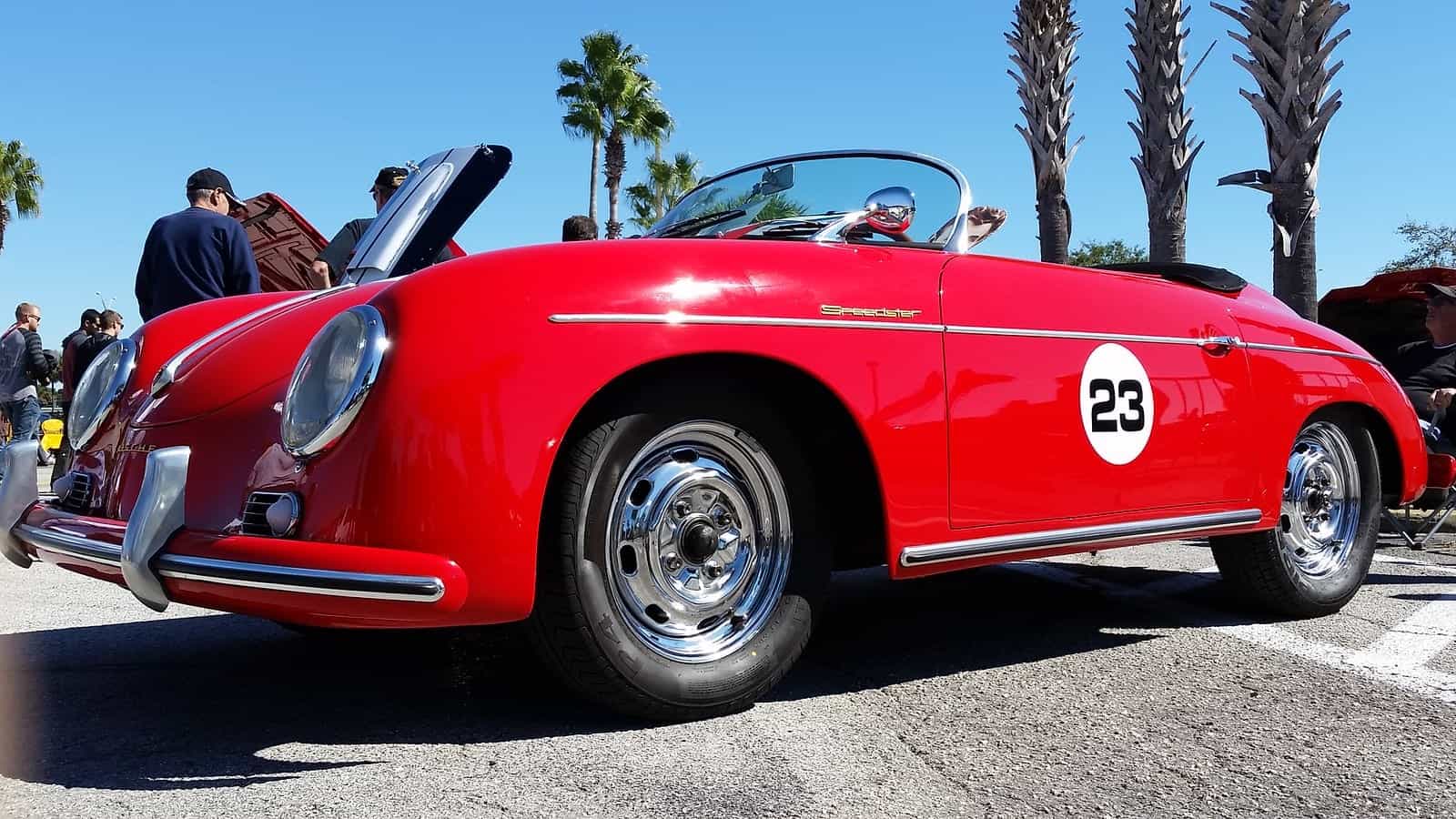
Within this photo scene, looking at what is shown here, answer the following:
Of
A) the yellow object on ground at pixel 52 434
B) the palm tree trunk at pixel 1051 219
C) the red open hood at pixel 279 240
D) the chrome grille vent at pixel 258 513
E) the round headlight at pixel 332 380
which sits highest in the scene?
the palm tree trunk at pixel 1051 219

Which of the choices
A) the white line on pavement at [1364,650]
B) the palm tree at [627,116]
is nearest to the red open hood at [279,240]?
the white line on pavement at [1364,650]

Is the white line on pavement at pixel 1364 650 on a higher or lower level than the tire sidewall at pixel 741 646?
lower

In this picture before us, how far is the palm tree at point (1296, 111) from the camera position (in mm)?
10922

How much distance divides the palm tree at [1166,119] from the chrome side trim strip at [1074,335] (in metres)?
9.48

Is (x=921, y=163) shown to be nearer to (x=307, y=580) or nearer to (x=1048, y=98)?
(x=307, y=580)

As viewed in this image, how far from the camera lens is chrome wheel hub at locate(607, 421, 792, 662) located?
2.50 m

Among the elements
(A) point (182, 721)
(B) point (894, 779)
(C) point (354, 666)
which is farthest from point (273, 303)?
(B) point (894, 779)

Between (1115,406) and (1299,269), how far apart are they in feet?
29.4

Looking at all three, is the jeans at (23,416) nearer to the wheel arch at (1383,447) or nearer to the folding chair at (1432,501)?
the wheel arch at (1383,447)

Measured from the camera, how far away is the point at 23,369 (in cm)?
1018

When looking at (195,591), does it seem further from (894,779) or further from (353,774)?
(894,779)

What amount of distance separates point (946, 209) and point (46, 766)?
2.81 metres

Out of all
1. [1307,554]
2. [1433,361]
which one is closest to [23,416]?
[1307,554]

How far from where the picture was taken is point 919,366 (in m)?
2.82
